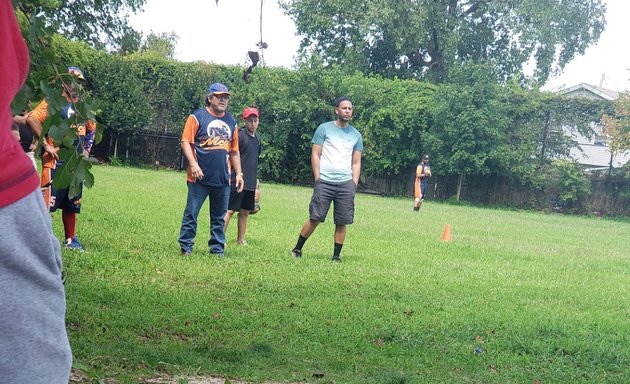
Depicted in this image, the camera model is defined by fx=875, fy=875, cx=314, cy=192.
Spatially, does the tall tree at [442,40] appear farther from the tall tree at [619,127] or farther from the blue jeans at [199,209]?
the blue jeans at [199,209]

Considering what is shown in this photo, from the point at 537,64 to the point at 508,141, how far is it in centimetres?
1765

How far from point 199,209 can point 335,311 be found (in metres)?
3.16

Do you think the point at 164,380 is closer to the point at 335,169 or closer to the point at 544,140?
the point at 335,169

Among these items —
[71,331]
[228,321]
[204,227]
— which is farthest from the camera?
[204,227]

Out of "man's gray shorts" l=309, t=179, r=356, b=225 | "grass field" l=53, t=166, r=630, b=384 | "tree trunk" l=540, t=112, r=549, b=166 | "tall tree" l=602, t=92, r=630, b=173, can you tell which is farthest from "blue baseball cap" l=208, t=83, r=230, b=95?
"tall tree" l=602, t=92, r=630, b=173

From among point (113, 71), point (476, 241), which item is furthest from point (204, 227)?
point (113, 71)

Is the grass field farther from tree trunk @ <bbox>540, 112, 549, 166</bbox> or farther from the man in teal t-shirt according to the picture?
tree trunk @ <bbox>540, 112, 549, 166</bbox>

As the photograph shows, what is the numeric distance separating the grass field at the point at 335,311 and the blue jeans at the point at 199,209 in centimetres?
23

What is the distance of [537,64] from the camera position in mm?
52719

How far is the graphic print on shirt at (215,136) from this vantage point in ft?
32.7

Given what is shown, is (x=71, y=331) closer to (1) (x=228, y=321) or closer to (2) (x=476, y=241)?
(1) (x=228, y=321)

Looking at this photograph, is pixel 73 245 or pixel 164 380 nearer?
pixel 164 380

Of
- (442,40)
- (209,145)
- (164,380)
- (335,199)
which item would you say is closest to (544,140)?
(442,40)

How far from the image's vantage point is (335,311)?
24.1 ft
